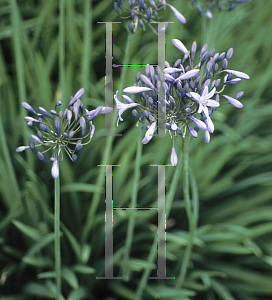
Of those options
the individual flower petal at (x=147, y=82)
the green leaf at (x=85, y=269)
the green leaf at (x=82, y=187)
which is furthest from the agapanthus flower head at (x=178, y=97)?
the green leaf at (x=85, y=269)

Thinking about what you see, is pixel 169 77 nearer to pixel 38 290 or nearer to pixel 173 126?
pixel 173 126

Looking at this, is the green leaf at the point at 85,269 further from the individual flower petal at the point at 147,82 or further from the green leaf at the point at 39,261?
the individual flower petal at the point at 147,82

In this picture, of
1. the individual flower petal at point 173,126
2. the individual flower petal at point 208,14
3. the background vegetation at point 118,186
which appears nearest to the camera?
the individual flower petal at point 173,126

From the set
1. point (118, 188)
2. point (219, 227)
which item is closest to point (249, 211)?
point (219, 227)

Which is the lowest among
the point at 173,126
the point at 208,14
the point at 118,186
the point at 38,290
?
the point at 38,290

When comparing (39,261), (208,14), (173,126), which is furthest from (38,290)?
(208,14)

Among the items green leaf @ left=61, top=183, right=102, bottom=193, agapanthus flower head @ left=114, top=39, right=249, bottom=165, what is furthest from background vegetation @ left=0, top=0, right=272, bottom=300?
agapanthus flower head @ left=114, top=39, right=249, bottom=165

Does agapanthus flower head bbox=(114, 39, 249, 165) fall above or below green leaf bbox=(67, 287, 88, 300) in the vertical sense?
above

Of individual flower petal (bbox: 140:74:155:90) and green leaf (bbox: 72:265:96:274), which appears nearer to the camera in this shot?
individual flower petal (bbox: 140:74:155:90)

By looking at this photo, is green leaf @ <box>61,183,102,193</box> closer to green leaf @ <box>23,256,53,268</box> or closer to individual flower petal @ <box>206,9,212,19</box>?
green leaf @ <box>23,256,53,268</box>
